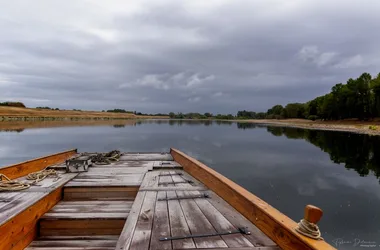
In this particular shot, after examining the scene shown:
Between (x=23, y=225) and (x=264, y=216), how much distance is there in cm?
267

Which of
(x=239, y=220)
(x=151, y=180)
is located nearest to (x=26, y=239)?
(x=151, y=180)

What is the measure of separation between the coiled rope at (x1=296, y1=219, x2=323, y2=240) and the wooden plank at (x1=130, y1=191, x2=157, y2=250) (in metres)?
1.30

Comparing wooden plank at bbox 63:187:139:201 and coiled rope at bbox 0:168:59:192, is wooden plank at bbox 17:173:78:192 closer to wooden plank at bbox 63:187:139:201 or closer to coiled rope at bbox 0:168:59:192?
coiled rope at bbox 0:168:59:192

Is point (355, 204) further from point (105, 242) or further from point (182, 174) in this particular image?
point (105, 242)

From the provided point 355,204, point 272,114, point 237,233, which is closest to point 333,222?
point 355,204

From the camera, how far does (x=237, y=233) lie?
101 inches

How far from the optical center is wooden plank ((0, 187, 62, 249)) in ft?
8.65

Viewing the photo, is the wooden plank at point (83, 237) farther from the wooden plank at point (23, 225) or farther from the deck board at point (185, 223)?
the deck board at point (185, 223)

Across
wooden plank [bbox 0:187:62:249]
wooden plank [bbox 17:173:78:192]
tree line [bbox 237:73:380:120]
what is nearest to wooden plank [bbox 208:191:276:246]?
wooden plank [bbox 0:187:62:249]

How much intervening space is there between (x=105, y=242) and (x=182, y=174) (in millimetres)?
2404

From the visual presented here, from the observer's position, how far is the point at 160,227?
8.85 ft

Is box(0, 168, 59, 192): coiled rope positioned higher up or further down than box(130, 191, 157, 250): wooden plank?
higher up

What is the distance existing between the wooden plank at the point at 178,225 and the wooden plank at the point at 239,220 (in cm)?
49

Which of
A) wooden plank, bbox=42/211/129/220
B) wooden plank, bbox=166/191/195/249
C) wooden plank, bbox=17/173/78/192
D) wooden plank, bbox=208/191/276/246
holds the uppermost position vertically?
wooden plank, bbox=17/173/78/192
